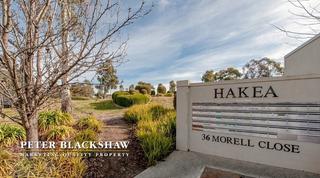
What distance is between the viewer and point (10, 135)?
6078 millimetres

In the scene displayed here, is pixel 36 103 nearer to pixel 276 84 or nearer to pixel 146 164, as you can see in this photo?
pixel 146 164

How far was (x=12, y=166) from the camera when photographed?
4.41 m

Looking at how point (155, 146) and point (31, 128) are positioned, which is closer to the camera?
point (31, 128)

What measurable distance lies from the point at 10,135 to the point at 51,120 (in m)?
1.32

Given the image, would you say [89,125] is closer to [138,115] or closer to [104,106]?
[138,115]

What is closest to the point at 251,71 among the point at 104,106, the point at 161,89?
the point at 161,89

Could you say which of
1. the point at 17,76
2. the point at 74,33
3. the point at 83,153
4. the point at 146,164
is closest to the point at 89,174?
the point at 83,153

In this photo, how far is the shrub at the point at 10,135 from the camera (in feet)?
19.1

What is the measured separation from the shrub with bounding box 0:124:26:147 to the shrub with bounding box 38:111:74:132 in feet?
2.13

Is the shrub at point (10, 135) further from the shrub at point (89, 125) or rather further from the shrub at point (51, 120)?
the shrub at point (89, 125)

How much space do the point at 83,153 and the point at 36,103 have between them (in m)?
1.75

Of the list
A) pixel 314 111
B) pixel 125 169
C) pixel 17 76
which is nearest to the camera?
pixel 17 76

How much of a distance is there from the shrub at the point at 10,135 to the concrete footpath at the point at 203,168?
3570 millimetres

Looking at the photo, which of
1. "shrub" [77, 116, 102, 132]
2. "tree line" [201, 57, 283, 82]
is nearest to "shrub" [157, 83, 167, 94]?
"tree line" [201, 57, 283, 82]
